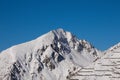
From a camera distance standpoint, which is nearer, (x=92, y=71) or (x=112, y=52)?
(x=92, y=71)

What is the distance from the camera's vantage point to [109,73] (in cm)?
4625

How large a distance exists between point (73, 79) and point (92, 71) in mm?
2644

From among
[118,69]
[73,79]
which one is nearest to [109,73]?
[118,69]

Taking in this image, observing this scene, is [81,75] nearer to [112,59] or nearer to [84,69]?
[84,69]

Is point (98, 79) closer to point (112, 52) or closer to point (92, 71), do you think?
point (92, 71)

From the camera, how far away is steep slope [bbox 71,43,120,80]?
46019 millimetres

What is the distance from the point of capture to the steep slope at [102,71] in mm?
46019

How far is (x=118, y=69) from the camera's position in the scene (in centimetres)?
4606

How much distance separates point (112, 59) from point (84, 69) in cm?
395

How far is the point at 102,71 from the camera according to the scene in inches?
1861

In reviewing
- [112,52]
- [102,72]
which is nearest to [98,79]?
[102,72]

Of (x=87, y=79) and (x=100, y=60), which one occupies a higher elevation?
(x=100, y=60)

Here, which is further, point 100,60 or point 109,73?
point 100,60

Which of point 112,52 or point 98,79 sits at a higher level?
point 112,52
